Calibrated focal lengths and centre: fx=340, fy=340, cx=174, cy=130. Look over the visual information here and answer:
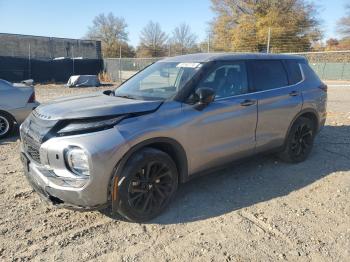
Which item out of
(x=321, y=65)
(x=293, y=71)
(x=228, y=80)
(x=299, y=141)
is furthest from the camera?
(x=321, y=65)

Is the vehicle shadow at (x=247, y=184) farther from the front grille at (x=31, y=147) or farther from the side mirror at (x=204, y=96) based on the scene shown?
the front grille at (x=31, y=147)

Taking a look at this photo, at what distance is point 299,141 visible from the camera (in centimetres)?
543

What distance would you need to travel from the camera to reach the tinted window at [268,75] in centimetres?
468

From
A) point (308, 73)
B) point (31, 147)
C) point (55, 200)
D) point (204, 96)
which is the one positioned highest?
point (308, 73)

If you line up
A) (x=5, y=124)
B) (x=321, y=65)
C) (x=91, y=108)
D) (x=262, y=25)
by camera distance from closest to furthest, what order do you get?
(x=91, y=108) → (x=5, y=124) → (x=321, y=65) → (x=262, y=25)

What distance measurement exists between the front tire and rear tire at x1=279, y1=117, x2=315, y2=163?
231 cm

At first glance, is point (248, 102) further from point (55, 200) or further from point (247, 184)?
point (55, 200)

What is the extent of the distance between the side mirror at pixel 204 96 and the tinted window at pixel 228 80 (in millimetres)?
245

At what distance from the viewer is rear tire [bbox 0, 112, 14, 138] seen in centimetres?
734

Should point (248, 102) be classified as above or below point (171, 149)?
above

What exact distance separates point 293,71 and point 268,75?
0.67 metres

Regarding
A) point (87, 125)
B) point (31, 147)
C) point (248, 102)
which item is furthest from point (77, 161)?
point (248, 102)

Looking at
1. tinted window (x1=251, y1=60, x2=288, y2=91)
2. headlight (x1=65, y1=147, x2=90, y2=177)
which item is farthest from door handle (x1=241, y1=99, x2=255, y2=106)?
headlight (x1=65, y1=147, x2=90, y2=177)

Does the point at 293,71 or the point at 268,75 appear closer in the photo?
the point at 268,75
